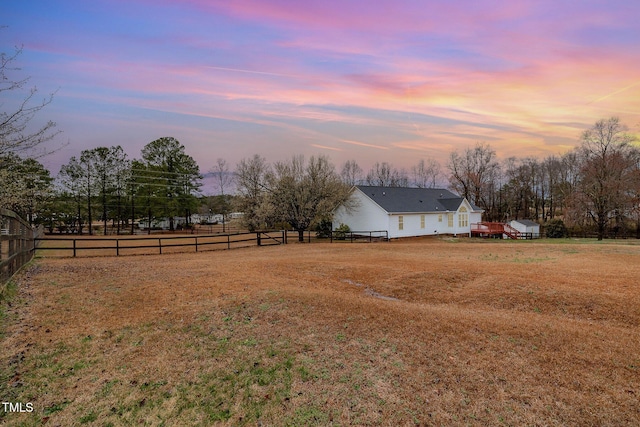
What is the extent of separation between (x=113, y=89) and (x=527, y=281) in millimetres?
19544

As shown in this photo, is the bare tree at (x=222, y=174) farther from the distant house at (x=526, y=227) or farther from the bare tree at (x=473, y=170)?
the distant house at (x=526, y=227)

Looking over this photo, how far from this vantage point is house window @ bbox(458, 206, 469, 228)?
36375 mm

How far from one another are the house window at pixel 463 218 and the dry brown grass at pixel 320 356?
93.7ft

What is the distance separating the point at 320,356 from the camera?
482 cm

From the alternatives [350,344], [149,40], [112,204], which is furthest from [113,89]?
[112,204]

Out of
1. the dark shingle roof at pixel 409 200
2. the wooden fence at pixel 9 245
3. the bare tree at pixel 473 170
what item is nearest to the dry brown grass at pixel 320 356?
the wooden fence at pixel 9 245

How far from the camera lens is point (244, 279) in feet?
33.1

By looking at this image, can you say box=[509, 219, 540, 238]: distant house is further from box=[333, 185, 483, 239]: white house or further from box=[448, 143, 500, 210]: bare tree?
box=[448, 143, 500, 210]: bare tree

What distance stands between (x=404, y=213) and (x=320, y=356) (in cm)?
2837

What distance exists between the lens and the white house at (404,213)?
3147 cm

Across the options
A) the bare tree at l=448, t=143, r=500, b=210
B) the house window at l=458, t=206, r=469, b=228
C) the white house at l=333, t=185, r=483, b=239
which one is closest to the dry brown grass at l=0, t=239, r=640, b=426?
the white house at l=333, t=185, r=483, b=239

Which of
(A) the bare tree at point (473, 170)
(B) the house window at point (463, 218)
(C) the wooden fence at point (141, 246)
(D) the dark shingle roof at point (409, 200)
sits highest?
(A) the bare tree at point (473, 170)

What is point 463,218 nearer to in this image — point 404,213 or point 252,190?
point 404,213

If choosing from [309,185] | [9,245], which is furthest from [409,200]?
[9,245]
